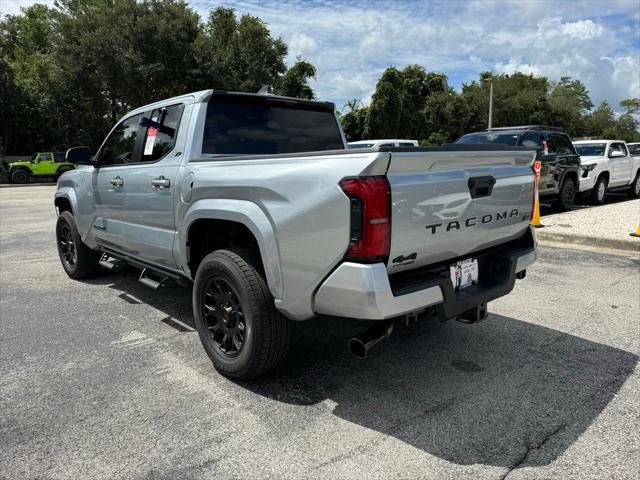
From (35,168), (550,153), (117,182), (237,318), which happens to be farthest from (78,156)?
(35,168)

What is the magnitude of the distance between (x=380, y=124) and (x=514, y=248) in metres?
40.0

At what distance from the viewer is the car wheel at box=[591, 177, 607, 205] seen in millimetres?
13080

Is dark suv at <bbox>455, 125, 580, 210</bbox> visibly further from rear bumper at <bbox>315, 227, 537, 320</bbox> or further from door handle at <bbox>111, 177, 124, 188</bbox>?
rear bumper at <bbox>315, 227, 537, 320</bbox>

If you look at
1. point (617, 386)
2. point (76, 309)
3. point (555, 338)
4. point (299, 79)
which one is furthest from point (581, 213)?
point (299, 79)

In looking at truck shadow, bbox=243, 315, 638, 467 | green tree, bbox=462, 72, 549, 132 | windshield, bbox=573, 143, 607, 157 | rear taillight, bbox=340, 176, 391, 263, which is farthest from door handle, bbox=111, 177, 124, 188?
green tree, bbox=462, 72, 549, 132

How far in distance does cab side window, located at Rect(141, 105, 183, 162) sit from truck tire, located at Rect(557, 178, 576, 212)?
9.55m

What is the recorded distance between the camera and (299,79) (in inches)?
1561

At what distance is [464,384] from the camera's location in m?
3.32

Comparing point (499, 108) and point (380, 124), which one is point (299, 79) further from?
point (499, 108)

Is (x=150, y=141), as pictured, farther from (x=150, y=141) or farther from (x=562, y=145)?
(x=562, y=145)

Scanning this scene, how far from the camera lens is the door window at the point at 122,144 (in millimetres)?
4661

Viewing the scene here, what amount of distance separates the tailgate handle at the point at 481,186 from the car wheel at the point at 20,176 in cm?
3189

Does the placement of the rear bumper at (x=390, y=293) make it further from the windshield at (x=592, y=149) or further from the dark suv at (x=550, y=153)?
the windshield at (x=592, y=149)

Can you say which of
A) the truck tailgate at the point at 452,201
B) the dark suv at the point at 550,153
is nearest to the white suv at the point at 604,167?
the dark suv at the point at 550,153
